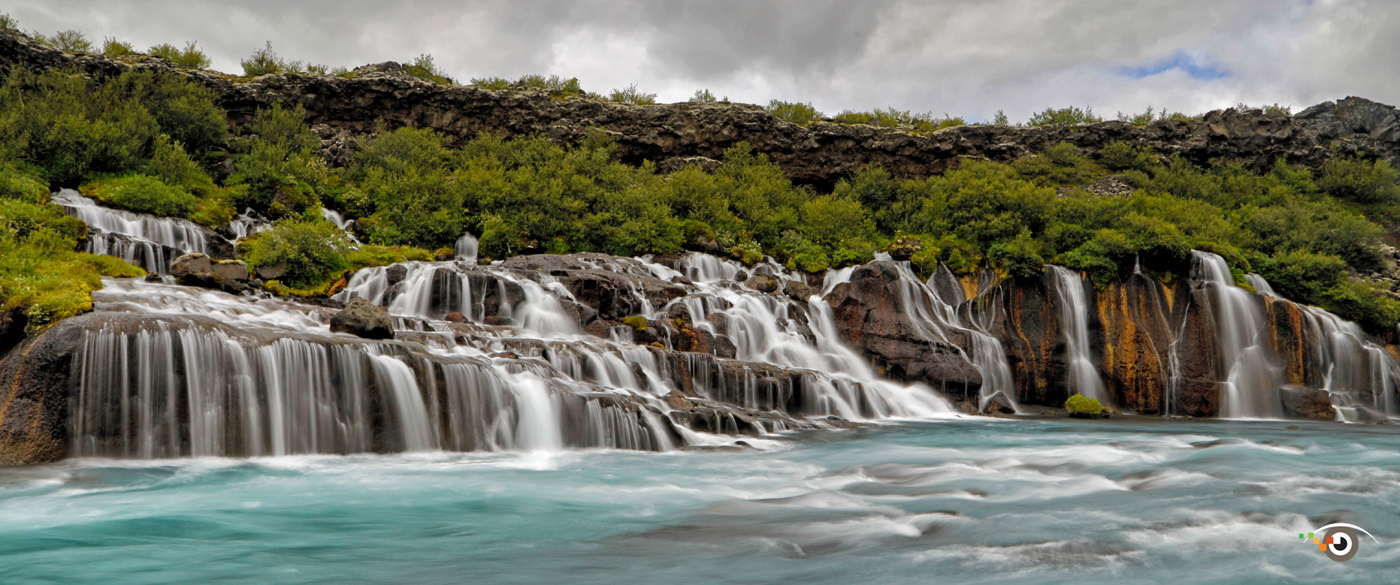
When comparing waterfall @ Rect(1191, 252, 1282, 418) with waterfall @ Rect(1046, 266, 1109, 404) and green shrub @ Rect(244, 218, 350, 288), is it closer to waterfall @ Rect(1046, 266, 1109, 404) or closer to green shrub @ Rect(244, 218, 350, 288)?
waterfall @ Rect(1046, 266, 1109, 404)

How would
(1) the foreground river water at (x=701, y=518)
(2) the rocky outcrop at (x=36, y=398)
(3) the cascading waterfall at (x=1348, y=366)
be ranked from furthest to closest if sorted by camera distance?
(3) the cascading waterfall at (x=1348, y=366), (2) the rocky outcrop at (x=36, y=398), (1) the foreground river water at (x=701, y=518)

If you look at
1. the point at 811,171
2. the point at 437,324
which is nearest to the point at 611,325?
the point at 437,324

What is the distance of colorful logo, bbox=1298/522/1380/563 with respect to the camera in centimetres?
525

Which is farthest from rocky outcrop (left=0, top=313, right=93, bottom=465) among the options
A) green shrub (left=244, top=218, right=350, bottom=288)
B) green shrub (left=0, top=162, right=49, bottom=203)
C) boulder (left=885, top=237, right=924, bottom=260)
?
boulder (left=885, top=237, right=924, bottom=260)

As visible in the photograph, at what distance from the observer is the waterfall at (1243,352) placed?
69.1ft

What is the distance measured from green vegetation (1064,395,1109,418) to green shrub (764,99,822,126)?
93.0 feet

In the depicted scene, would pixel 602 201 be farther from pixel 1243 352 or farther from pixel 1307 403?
pixel 1307 403

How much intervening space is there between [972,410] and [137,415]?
19.0 metres

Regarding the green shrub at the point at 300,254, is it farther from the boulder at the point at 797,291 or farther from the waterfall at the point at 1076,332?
the waterfall at the point at 1076,332

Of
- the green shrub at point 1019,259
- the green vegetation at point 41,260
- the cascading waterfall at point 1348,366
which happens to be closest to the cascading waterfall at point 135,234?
the green vegetation at point 41,260

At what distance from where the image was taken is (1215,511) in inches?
267

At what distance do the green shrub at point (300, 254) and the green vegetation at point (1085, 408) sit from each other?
2212cm

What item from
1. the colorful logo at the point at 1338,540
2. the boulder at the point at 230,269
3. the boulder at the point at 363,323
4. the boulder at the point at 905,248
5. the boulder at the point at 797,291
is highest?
the boulder at the point at 905,248

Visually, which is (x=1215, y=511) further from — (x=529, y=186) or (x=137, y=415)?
(x=529, y=186)
